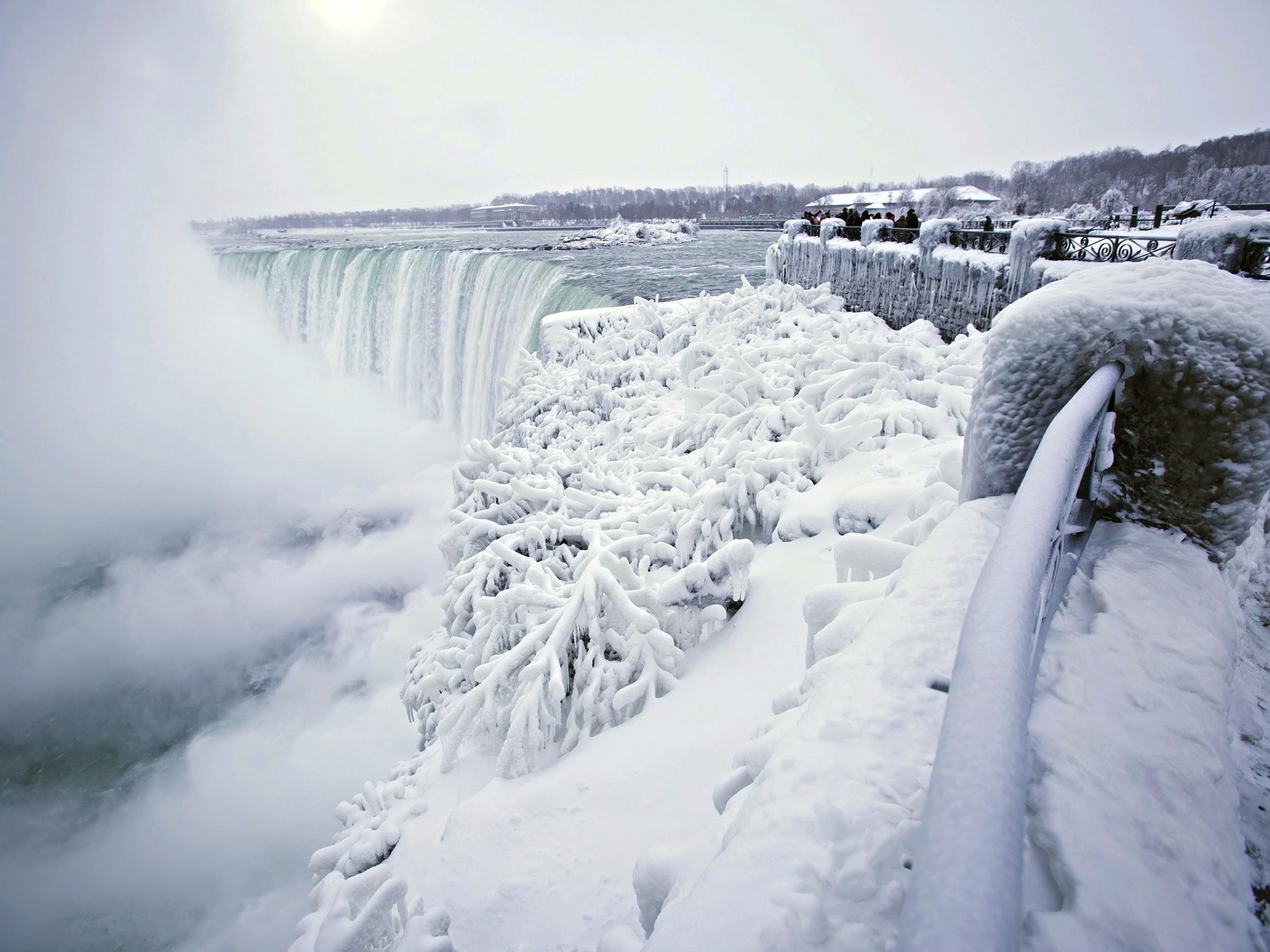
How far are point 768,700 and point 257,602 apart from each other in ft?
58.7

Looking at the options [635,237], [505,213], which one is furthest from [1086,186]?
[505,213]

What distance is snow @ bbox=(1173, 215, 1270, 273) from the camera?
5254mm

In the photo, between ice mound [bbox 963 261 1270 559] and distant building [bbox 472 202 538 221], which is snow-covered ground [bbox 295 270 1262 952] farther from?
distant building [bbox 472 202 538 221]

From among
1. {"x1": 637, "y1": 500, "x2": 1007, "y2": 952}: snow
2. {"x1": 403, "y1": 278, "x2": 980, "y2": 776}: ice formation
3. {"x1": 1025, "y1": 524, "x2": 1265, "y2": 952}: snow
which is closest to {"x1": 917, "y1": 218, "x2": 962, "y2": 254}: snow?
{"x1": 403, "y1": 278, "x2": 980, "y2": 776}: ice formation

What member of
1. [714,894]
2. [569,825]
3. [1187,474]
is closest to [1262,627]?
Answer: [1187,474]

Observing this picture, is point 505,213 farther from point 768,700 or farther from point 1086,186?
point 768,700

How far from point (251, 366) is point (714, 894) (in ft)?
133

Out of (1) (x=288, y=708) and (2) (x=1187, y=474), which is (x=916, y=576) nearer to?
(2) (x=1187, y=474)

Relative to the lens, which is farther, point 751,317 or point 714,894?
point 751,317

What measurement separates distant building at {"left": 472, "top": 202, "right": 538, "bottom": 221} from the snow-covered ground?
129m

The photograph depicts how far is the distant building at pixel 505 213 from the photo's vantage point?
128 metres

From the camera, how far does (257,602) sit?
55.4 ft

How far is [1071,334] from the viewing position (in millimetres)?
2076

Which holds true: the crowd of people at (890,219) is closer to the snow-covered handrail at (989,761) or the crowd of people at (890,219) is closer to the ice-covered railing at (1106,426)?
the ice-covered railing at (1106,426)
